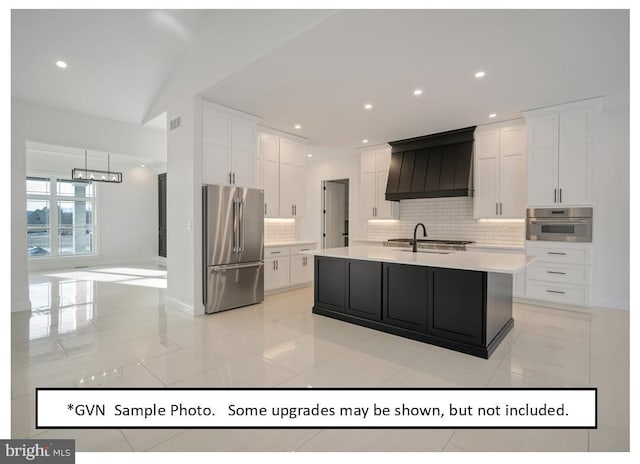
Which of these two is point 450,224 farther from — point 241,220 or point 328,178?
point 241,220

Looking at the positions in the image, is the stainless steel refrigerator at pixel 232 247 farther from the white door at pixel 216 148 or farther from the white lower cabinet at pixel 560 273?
the white lower cabinet at pixel 560 273

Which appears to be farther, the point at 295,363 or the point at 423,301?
the point at 423,301

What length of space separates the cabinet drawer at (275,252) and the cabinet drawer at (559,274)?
3923 mm

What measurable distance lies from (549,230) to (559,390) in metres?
3.09

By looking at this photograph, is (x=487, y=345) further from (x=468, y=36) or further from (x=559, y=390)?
(x=468, y=36)

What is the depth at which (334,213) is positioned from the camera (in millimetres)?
8820

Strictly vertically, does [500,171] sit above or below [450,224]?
above

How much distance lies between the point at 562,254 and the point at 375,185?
3.50 meters

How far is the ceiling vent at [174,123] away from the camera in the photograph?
A: 4.57 meters

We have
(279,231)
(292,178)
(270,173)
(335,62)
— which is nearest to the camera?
(335,62)

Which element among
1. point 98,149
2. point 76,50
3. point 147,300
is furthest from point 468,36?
point 98,149

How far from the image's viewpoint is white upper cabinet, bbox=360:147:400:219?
21.9 feet

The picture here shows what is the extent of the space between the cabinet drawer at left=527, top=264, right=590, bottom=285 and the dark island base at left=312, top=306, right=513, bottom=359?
1.50 m

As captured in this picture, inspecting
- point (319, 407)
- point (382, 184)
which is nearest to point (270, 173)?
point (382, 184)
